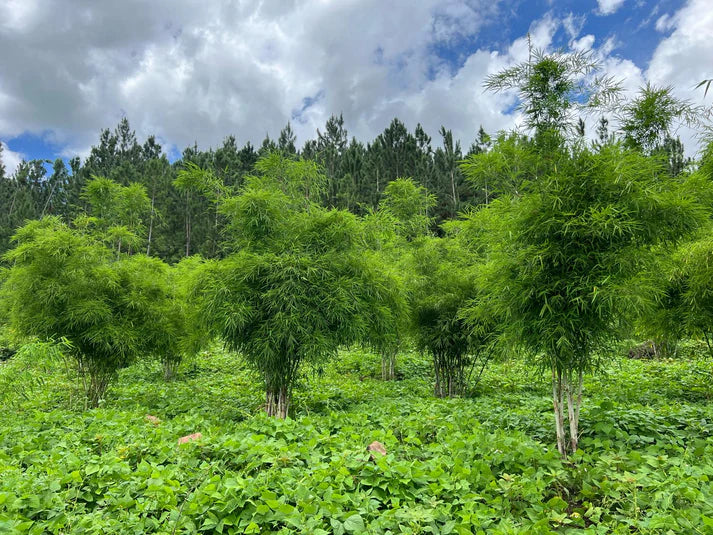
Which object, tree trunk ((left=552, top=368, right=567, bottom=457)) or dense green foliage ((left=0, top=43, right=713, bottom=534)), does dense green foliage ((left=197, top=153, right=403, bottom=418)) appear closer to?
→ dense green foliage ((left=0, top=43, right=713, bottom=534))

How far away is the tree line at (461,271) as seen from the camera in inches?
115

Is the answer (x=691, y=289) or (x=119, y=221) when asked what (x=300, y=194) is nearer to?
(x=691, y=289)

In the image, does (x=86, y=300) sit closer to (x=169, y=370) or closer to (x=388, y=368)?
(x=169, y=370)

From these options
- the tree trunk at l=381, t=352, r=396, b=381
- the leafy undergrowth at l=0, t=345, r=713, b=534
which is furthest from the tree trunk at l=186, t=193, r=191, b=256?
the leafy undergrowth at l=0, t=345, r=713, b=534

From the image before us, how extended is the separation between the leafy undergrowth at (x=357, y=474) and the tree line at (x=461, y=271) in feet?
1.93

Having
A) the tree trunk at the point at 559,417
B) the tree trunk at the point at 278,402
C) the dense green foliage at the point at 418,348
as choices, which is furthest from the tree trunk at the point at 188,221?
the tree trunk at the point at 559,417

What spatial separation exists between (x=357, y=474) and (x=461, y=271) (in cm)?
409

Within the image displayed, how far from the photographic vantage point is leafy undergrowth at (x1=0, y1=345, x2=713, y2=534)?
1.95m

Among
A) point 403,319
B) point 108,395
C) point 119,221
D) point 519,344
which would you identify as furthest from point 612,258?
point 119,221

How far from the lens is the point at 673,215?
2838 mm

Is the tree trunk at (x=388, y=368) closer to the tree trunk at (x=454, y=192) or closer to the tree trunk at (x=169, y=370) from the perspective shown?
the tree trunk at (x=169, y=370)

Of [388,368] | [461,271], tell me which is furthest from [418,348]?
[388,368]

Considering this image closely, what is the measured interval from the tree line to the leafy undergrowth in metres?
0.59

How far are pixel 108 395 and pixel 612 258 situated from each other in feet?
22.9
